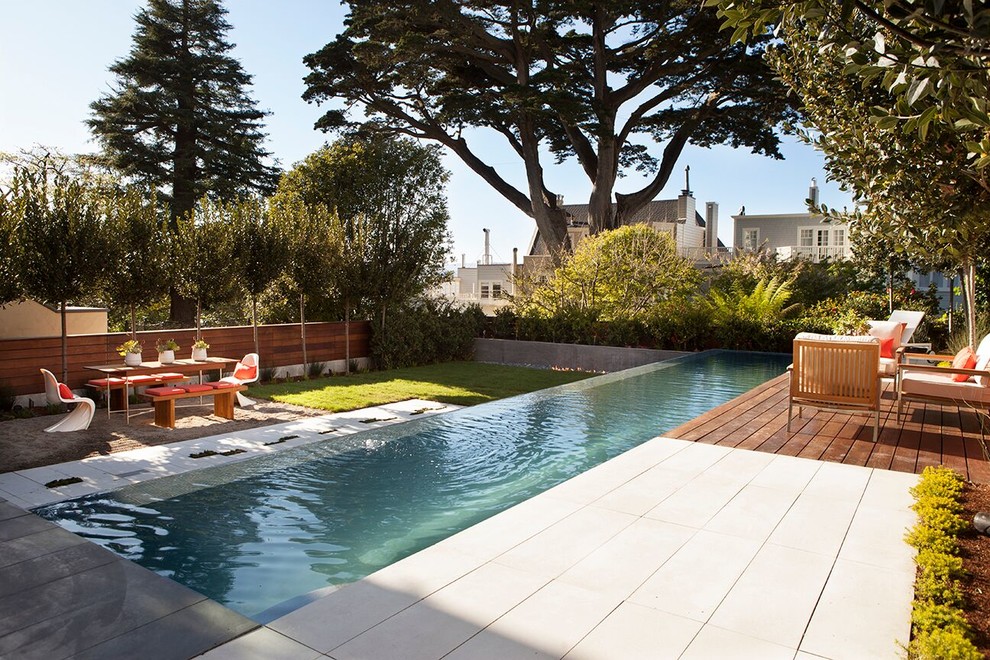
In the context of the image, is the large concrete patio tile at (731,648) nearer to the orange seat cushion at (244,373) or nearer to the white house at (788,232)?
the orange seat cushion at (244,373)

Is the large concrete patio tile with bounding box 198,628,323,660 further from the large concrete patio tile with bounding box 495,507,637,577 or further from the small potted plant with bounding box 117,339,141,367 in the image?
the small potted plant with bounding box 117,339,141,367

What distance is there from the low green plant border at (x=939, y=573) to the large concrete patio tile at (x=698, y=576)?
2.74 feet

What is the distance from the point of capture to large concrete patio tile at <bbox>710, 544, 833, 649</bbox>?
3.05 meters

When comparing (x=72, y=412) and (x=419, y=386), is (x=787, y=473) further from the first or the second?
(x=419, y=386)

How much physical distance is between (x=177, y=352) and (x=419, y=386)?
4466 millimetres

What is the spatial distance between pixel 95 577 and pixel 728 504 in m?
4.06

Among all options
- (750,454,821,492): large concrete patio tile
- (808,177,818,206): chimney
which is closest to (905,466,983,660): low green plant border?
(750,454,821,492): large concrete patio tile

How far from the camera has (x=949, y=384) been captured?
6.55m

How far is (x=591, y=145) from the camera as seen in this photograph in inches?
909

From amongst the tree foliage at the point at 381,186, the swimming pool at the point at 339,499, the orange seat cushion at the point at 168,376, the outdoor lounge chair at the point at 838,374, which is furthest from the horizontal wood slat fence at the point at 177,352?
the outdoor lounge chair at the point at 838,374

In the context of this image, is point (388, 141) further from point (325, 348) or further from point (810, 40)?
point (810, 40)

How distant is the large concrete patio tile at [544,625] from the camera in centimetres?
285

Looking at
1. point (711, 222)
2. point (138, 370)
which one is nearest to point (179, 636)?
point (138, 370)

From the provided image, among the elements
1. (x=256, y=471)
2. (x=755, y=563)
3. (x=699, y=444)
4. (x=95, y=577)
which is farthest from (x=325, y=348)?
(x=755, y=563)
